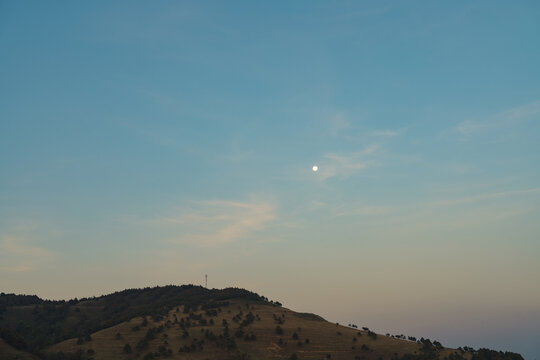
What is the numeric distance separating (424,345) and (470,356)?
14727mm

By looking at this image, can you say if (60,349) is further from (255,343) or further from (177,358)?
(255,343)

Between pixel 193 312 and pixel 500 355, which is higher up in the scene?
pixel 193 312

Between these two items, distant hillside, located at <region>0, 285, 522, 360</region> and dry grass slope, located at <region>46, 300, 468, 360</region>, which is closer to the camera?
distant hillside, located at <region>0, 285, 522, 360</region>

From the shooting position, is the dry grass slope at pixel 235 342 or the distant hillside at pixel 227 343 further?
the dry grass slope at pixel 235 342

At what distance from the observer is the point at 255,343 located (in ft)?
488

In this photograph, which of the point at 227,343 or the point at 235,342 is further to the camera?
the point at 235,342

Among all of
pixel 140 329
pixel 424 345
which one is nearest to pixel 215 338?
pixel 140 329

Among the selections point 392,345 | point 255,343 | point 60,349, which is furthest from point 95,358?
point 392,345

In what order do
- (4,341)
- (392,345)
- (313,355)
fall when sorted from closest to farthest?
(4,341) → (313,355) → (392,345)

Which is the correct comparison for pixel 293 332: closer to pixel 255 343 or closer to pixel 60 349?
pixel 255 343

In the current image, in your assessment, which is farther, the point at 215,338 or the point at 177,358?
the point at 215,338

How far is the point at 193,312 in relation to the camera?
193m

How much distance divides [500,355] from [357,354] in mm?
47703

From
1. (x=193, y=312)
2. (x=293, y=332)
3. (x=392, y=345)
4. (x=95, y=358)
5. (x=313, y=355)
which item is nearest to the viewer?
(x=95, y=358)
